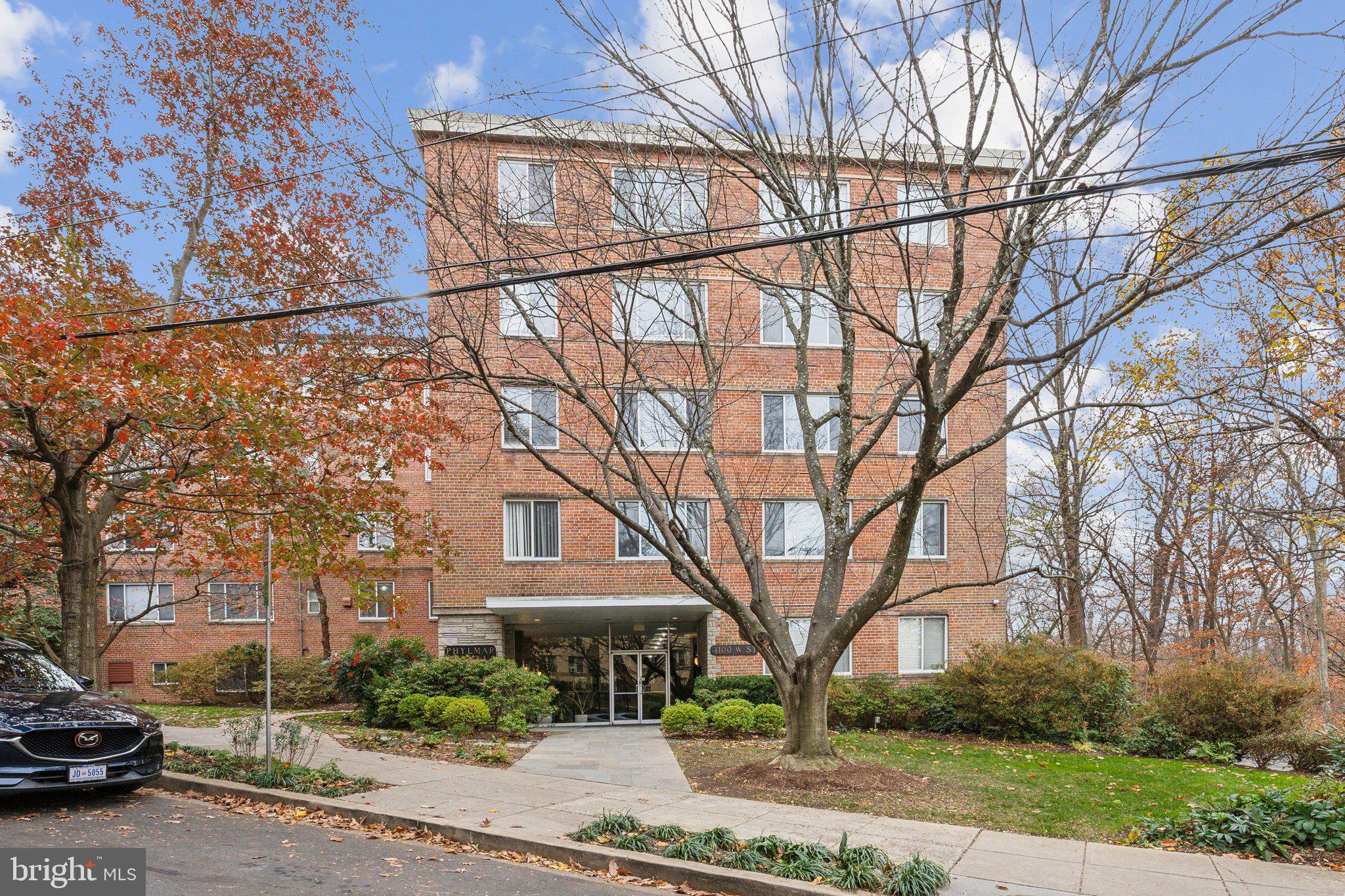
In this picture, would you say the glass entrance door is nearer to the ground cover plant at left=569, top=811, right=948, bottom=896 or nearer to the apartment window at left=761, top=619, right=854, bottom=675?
the apartment window at left=761, top=619, right=854, bottom=675

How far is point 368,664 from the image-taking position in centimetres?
1822

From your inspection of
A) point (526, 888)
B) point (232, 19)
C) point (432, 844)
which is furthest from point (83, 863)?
point (232, 19)

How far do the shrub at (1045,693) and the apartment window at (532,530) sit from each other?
30.2ft

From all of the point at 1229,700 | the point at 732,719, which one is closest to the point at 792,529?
the point at 732,719

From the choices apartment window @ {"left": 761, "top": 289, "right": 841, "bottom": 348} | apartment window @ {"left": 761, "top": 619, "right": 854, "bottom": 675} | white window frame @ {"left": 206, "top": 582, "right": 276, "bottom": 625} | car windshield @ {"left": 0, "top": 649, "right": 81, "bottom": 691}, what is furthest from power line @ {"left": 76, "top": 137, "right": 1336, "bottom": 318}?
white window frame @ {"left": 206, "top": 582, "right": 276, "bottom": 625}

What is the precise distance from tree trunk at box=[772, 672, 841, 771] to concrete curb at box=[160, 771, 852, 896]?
174 inches

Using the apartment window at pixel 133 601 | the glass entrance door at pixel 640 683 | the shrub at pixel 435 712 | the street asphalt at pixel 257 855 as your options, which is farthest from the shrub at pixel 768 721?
the apartment window at pixel 133 601

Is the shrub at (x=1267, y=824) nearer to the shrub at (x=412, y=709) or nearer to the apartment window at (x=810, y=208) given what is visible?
the apartment window at (x=810, y=208)

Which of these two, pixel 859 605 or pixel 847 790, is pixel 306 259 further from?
pixel 847 790

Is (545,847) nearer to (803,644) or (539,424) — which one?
(539,424)

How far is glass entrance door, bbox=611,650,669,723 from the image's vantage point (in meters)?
22.1

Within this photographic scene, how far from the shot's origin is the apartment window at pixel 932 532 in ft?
72.4

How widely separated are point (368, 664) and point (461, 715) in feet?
11.2

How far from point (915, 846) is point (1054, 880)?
125 centimetres
